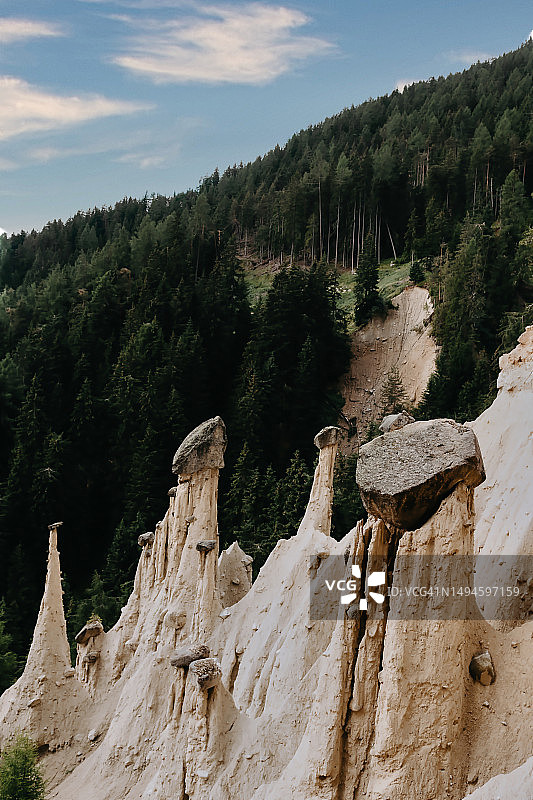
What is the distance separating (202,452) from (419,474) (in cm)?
892

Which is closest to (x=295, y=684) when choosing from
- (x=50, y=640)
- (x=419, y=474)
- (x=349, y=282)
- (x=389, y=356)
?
(x=419, y=474)

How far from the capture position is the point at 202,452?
14258mm

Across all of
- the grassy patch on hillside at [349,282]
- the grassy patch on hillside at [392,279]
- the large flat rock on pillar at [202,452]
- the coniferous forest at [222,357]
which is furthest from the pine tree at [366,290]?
the large flat rock on pillar at [202,452]

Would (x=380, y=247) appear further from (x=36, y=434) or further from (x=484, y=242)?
(x=36, y=434)

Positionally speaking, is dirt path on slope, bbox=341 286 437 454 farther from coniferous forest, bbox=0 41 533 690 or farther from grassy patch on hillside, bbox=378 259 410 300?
grassy patch on hillside, bbox=378 259 410 300

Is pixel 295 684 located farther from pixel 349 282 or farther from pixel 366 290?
pixel 349 282

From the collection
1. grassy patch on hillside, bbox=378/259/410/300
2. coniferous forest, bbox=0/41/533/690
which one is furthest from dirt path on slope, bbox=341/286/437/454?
grassy patch on hillside, bbox=378/259/410/300

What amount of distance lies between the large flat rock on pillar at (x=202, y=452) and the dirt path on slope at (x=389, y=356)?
2637 cm

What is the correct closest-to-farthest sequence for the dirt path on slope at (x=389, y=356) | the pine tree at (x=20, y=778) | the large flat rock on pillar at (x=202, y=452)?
the pine tree at (x=20, y=778) < the large flat rock on pillar at (x=202, y=452) < the dirt path on slope at (x=389, y=356)

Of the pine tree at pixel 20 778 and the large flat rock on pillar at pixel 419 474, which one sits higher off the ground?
the large flat rock on pillar at pixel 419 474

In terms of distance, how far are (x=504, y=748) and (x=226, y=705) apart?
420 cm

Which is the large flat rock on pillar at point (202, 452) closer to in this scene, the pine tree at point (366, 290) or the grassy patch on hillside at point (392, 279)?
the pine tree at point (366, 290)

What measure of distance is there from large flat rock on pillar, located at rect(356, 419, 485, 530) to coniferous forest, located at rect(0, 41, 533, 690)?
21797mm

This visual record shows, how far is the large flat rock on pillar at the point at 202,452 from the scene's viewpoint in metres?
14.3
